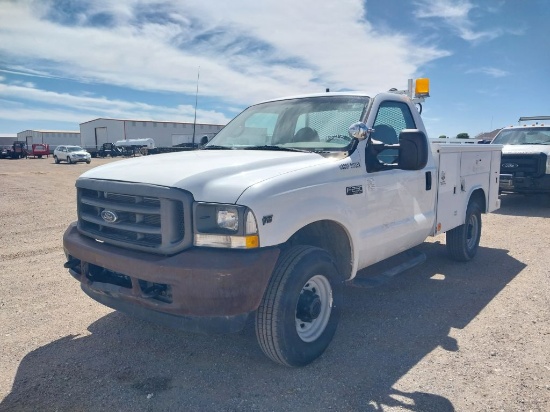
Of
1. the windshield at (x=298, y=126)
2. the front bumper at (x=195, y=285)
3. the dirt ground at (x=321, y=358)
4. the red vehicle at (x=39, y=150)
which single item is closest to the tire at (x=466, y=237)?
the dirt ground at (x=321, y=358)

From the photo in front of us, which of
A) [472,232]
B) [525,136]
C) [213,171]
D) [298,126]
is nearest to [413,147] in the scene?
[298,126]

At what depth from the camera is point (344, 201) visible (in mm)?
3518

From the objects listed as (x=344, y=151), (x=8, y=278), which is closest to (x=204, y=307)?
(x=344, y=151)

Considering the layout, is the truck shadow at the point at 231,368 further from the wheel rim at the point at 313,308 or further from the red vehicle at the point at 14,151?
the red vehicle at the point at 14,151

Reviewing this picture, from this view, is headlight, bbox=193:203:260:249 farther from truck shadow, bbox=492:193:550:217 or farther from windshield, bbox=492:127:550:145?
windshield, bbox=492:127:550:145

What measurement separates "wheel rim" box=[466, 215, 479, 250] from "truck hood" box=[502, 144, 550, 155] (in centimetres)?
503


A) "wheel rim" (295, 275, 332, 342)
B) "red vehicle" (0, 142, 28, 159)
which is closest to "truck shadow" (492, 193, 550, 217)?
"wheel rim" (295, 275, 332, 342)

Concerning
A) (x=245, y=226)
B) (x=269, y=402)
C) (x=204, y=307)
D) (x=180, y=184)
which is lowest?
(x=269, y=402)

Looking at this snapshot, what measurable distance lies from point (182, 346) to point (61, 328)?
3.94 ft

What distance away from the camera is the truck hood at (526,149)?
10.5m

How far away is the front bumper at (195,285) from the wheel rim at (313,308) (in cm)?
53

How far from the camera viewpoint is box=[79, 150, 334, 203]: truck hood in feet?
9.39

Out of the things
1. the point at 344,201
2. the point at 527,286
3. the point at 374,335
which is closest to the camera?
the point at 344,201

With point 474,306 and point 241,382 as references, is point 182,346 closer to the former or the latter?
point 241,382
